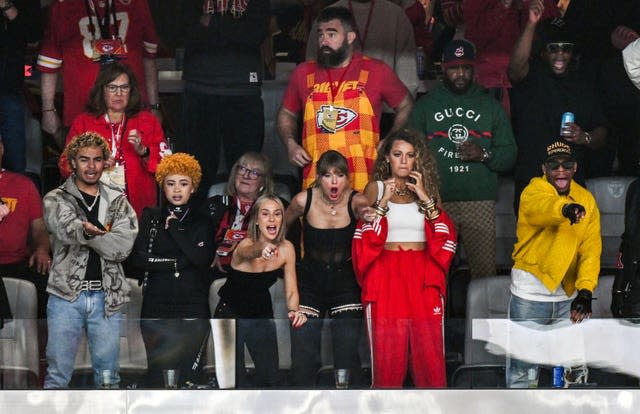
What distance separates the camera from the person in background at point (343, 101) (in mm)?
11383

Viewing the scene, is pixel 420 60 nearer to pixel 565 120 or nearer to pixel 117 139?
pixel 565 120

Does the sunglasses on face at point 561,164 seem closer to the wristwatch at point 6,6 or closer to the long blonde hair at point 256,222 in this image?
the long blonde hair at point 256,222

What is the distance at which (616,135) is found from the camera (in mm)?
12477

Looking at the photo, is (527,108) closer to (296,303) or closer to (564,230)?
(564,230)

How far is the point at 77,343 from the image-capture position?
10055 mm

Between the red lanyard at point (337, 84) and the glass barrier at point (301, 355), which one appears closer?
the glass barrier at point (301, 355)

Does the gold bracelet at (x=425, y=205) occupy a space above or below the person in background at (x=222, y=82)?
below

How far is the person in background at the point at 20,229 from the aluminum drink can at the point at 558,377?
127 inches

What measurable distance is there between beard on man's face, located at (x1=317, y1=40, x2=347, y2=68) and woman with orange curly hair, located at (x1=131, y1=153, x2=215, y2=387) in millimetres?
1148

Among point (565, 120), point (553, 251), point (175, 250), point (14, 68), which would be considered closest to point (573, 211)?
point (553, 251)

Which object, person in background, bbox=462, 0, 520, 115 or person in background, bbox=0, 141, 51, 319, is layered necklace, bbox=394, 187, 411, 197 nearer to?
person in background, bbox=462, 0, 520, 115

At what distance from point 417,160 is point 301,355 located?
1439mm

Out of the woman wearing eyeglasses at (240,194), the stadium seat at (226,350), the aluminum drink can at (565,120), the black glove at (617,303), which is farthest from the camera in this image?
the aluminum drink can at (565,120)

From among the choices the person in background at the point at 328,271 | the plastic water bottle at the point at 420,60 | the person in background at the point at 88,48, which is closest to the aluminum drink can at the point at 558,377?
the person in background at the point at 328,271
